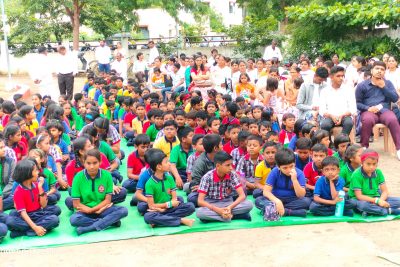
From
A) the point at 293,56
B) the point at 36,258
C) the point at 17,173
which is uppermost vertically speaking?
the point at 293,56

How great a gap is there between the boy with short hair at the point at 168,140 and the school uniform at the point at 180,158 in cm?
17

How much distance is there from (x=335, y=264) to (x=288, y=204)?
120 centimetres

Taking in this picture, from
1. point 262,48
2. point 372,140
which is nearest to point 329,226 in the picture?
point 372,140

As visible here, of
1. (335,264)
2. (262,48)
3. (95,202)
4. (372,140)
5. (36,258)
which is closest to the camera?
(335,264)

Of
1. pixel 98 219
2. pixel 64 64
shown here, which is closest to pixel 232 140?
pixel 98 219

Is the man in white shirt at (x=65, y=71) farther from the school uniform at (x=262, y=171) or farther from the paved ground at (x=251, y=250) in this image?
the paved ground at (x=251, y=250)

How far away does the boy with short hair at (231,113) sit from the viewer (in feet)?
24.4

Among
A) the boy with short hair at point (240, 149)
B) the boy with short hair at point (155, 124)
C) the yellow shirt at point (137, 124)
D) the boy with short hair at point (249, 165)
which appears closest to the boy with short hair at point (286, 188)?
the boy with short hair at point (249, 165)

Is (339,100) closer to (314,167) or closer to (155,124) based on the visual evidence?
(314,167)

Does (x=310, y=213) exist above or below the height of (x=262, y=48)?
below

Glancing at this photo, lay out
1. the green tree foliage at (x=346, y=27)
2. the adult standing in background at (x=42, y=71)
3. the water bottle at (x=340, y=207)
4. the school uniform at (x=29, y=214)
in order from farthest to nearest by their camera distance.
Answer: the adult standing in background at (x=42, y=71) → the green tree foliage at (x=346, y=27) → the water bottle at (x=340, y=207) → the school uniform at (x=29, y=214)

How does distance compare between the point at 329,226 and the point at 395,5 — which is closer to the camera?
the point at 329,226

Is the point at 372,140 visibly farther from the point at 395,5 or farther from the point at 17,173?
the point at 17,173

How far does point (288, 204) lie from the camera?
5.14 meters
